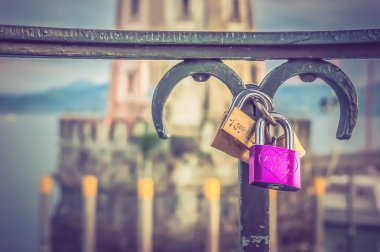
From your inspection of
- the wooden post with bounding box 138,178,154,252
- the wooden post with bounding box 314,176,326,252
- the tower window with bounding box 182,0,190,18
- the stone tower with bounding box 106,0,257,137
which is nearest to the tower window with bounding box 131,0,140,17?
the stone tower with bounding box 106,0,257,137

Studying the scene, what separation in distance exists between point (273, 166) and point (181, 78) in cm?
27

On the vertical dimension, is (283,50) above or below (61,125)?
below

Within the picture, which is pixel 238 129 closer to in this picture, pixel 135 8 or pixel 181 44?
pixel 181 44

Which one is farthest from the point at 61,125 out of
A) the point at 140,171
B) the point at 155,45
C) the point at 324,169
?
the point at 155,45

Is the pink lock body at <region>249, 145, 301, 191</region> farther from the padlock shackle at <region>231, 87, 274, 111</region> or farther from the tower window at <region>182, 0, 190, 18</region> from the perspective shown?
the tower window at <region>182, 0, 190, 18</region>

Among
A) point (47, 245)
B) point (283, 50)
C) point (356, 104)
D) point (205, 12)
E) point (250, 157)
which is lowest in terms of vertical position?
point (47, 245)

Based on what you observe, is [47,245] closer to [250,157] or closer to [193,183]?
[193,183]

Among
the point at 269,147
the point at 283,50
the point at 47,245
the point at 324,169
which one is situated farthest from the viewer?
the point at 324,169

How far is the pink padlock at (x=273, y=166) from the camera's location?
3.68ft

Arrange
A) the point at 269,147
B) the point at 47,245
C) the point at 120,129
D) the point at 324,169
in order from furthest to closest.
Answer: the point at 324,169, the point at 120,129, the point at 47,245, the point at 269,147

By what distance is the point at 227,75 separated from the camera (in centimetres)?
123

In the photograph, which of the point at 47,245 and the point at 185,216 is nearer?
the point at 47,245

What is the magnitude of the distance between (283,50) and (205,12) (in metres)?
19.4

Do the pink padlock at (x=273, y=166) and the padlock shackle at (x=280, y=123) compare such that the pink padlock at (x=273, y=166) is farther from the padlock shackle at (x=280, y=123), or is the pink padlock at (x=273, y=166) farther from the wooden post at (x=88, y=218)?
the wooden post at (x=88, y=218)
